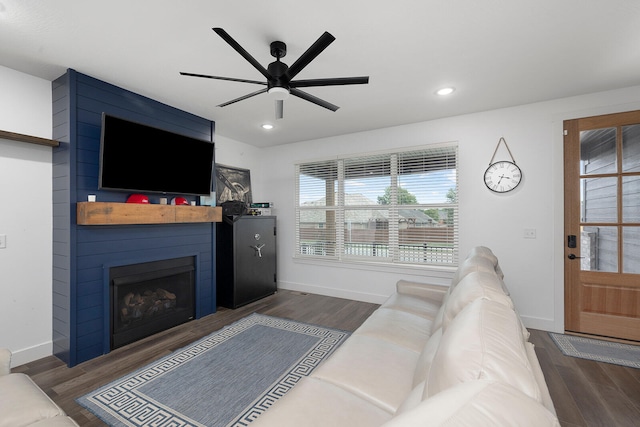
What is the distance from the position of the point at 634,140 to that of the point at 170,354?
4.90m

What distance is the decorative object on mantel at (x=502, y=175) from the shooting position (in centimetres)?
332

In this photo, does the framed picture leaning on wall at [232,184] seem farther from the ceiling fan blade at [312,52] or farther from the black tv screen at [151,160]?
the ceiling fan blade at [312,52]

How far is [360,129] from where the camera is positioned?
4227mm

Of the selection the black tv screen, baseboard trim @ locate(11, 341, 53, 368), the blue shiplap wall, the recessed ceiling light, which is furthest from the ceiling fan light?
baseboard trim @ locate(11, 341, 53, 368)

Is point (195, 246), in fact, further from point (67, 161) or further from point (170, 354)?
point (67, 161)

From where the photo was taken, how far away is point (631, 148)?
2.84m

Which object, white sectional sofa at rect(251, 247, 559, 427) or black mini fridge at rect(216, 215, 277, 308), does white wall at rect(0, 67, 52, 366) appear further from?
white sectional sofa at rect(251, 247, 559, 427)

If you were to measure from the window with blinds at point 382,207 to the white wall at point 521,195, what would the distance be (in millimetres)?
171

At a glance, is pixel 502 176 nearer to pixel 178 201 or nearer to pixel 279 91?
pixel 279 91

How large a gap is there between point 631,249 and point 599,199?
55cm

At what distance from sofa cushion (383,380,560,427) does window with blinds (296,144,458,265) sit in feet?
11.0

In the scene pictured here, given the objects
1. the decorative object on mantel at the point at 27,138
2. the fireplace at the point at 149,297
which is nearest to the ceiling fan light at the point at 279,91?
the decorative object on mantel at the point at 27,138

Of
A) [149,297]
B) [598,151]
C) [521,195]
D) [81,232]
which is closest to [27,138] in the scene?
[81,232]

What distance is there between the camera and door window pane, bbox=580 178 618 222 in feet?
9.52
